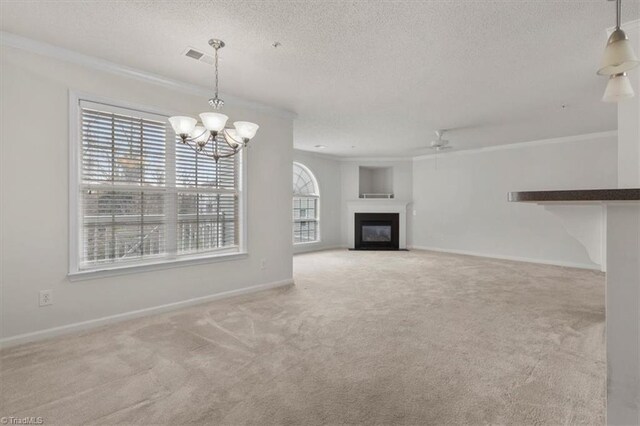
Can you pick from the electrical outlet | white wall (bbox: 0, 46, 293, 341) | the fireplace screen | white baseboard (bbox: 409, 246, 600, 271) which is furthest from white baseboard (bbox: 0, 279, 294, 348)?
white baseboard (bbox: 409, 246, 600, 271)

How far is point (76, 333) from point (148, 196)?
139 centimetres

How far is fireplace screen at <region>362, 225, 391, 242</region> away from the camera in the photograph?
873 centimetres

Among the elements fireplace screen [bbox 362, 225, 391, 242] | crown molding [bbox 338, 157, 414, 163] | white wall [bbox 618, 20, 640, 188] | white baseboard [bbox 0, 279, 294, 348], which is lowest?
white baseboard [bbox 0, 279, 294, 348]

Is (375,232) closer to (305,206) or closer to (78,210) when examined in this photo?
(305,206)

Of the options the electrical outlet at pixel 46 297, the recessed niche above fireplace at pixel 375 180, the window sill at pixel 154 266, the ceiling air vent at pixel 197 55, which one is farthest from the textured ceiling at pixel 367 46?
the recessed niche above fireplace at pixel 375 180

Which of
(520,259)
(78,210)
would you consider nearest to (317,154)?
(520,259)

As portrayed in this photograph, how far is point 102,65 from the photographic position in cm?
301

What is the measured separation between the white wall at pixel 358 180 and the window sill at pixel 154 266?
16.7 feet

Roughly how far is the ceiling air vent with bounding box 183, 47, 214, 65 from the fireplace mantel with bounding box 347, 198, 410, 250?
615 centimetres

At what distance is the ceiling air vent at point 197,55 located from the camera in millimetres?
2785

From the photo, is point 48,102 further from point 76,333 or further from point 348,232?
point 348,232

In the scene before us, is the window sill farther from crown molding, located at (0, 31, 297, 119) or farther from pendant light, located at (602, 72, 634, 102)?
pendant light, located at (602, 72, 634, 102)

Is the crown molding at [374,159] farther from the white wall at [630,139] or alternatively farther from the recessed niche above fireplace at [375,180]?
the white wall at [630,139]

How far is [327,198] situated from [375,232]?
1593mm
